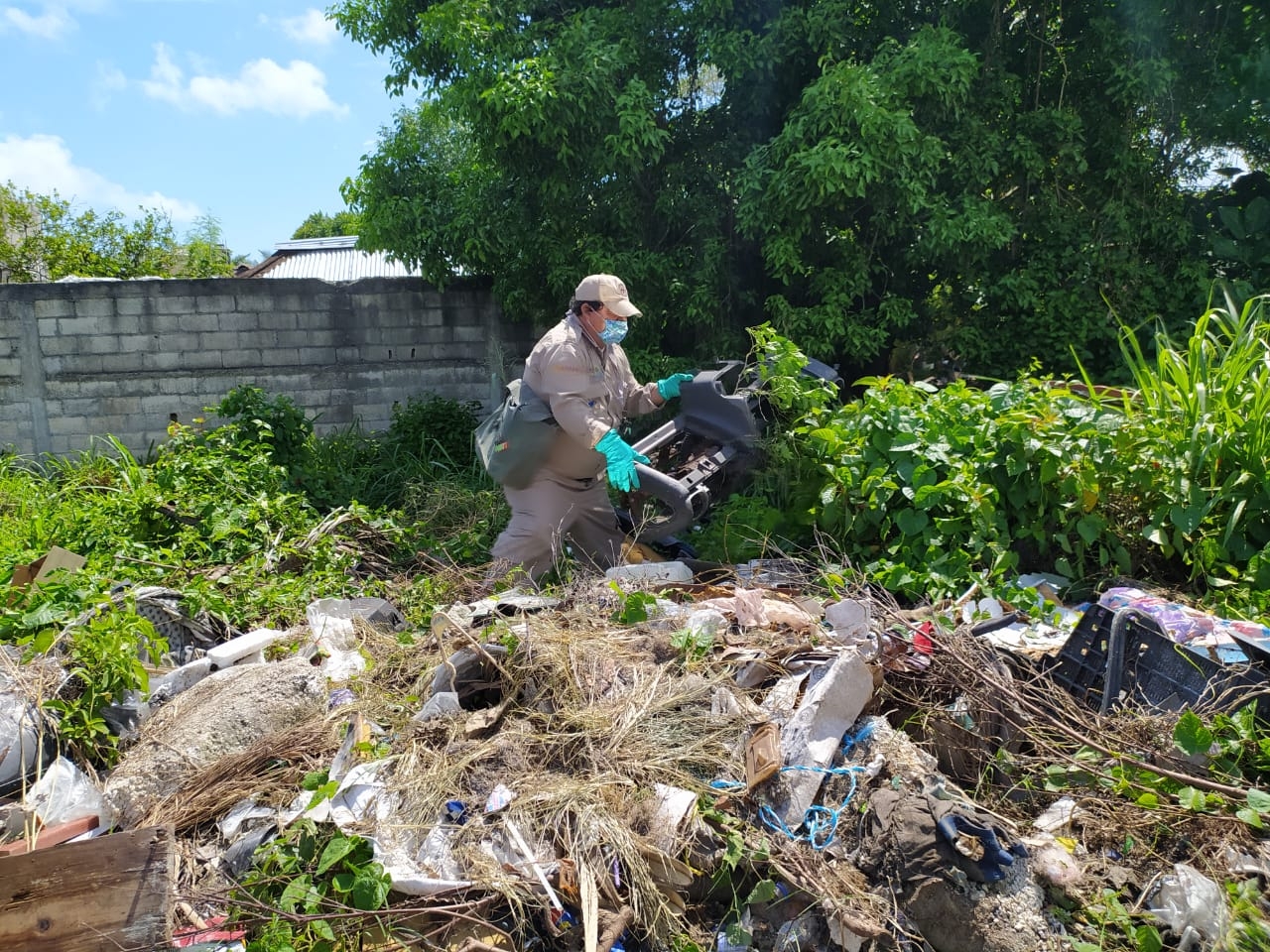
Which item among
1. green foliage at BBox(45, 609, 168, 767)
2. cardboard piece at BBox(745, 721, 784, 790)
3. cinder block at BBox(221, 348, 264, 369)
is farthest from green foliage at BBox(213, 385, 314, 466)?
cardboard piece at BBox(745, 721, 784, 790)

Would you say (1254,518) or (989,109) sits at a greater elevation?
(989,109)

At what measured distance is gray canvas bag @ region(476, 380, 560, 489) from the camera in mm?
4430

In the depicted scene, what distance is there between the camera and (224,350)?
755cm

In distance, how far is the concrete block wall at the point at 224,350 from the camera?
7.38 m

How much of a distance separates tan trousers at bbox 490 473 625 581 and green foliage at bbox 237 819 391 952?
2123 millimetres

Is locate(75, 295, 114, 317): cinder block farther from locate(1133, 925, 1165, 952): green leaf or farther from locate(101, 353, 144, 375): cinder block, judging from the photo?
locate(1133, 925, 1165, 952): green leaf

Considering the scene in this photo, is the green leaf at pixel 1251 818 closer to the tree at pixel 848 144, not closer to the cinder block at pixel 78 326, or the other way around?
the tree at pixel 848 144

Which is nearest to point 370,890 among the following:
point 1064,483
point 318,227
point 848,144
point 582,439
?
point 582,439

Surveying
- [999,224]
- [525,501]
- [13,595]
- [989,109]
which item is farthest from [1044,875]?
[989,109]

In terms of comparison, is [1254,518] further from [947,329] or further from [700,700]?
[947,329]

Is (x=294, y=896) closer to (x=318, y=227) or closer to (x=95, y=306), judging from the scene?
(x=95, y=306)

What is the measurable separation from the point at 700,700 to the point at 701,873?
1.96ft

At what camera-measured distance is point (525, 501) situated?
184 inches

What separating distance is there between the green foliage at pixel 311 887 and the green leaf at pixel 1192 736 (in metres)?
2.23
